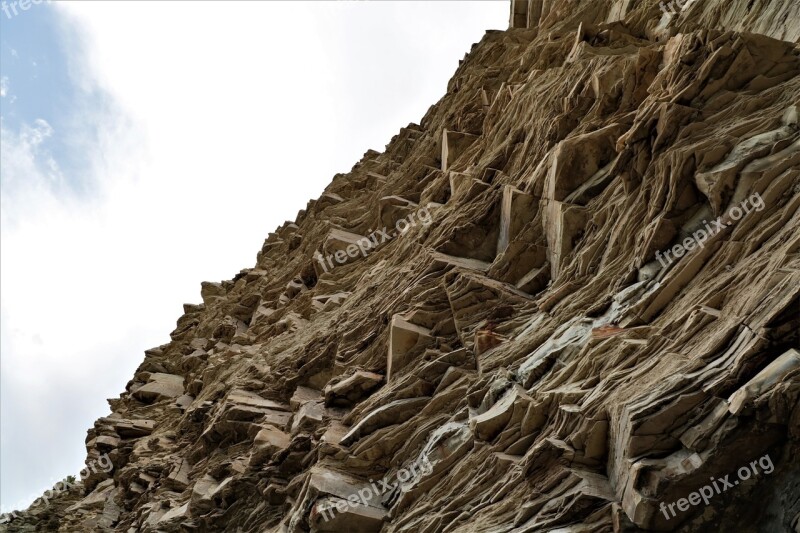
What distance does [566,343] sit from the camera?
12914 millimetres

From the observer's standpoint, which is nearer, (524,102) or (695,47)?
(695,47)

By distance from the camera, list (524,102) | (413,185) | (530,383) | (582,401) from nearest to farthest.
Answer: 1. (582,401)
2. (530,383)
3. (524,102)
4. (413,185)

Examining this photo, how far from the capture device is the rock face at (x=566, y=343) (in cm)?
878

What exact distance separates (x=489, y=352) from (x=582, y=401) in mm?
4341

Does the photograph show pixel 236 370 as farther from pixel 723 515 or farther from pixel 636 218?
pixel 723 515

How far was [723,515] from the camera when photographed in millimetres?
8422

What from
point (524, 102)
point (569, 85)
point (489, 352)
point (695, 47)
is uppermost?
point (524, 102)

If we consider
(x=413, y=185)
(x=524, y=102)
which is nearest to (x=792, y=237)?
(x=524, y=102)

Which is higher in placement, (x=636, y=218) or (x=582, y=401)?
(x=636, y=218)

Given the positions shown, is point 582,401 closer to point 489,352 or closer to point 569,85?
point 489,352

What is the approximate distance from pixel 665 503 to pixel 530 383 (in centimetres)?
462

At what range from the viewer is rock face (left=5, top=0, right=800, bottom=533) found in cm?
878

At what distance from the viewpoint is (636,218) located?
13688 millimetres

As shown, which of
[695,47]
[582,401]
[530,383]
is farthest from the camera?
[695,47]
